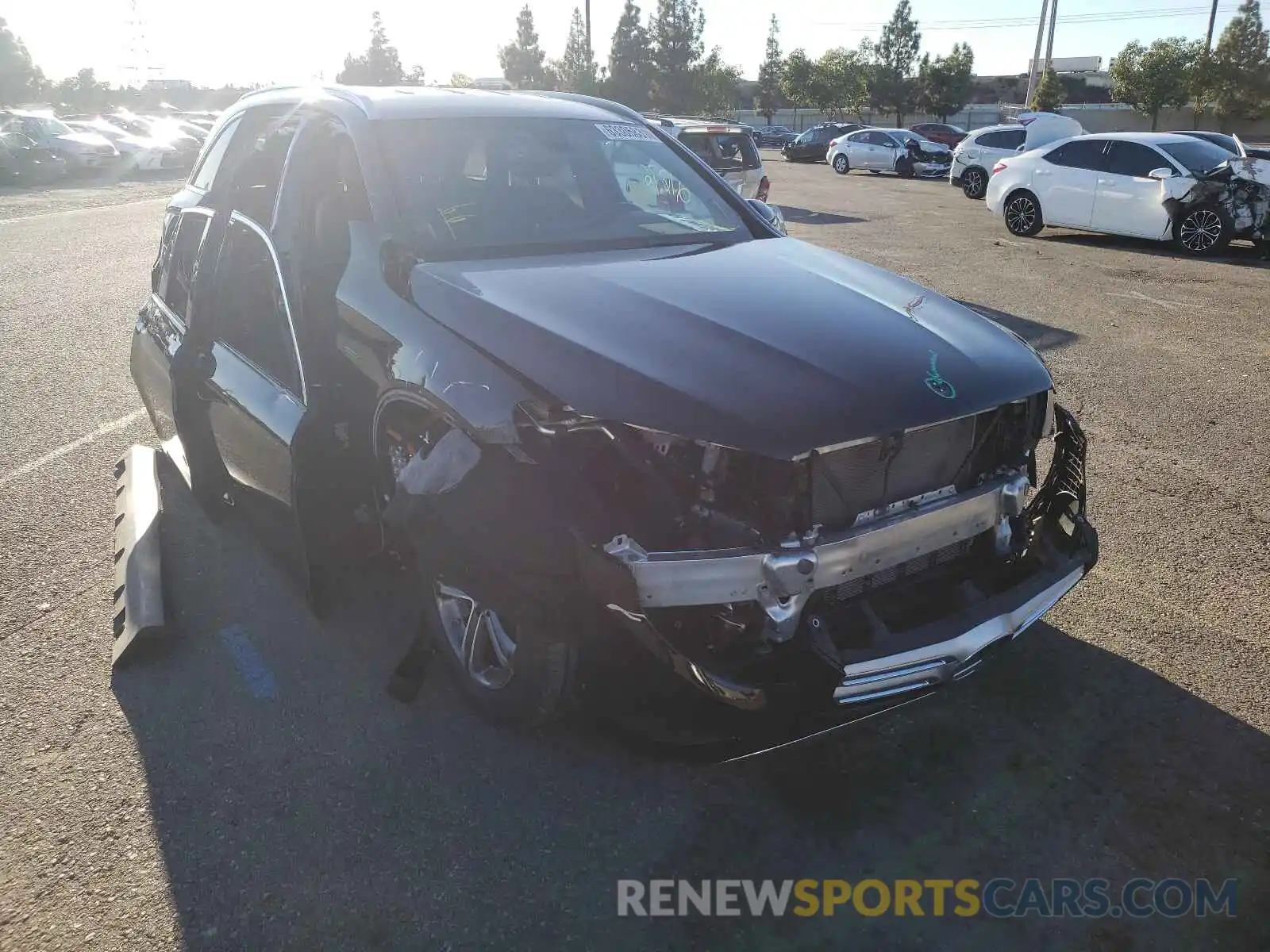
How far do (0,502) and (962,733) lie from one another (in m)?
4.72

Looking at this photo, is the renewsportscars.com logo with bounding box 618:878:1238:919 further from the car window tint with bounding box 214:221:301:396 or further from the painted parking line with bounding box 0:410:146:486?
the painted parking line with bounding box 0:410:146:486

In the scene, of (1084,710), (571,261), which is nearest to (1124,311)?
(1084,710)

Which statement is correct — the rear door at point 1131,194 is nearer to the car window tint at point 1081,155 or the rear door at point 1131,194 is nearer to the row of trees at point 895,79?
the car window tint at point 1081,155

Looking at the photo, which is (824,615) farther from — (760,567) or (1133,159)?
(1133,159)

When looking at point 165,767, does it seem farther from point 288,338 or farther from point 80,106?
point 80,106

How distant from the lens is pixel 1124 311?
903 cm

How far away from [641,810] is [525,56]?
8442cm

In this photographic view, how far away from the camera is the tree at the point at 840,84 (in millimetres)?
73188

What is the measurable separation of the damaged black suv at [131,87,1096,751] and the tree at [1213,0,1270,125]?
64.4 meters

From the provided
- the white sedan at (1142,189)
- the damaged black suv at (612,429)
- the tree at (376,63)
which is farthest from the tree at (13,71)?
the damaged black suv at (612,429)

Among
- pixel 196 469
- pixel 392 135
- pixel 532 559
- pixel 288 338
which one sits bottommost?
pixel 196 469

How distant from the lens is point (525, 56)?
257 feet

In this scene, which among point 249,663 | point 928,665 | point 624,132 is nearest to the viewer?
point 928,665

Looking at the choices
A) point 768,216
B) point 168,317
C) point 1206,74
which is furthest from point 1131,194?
point 1206,74
